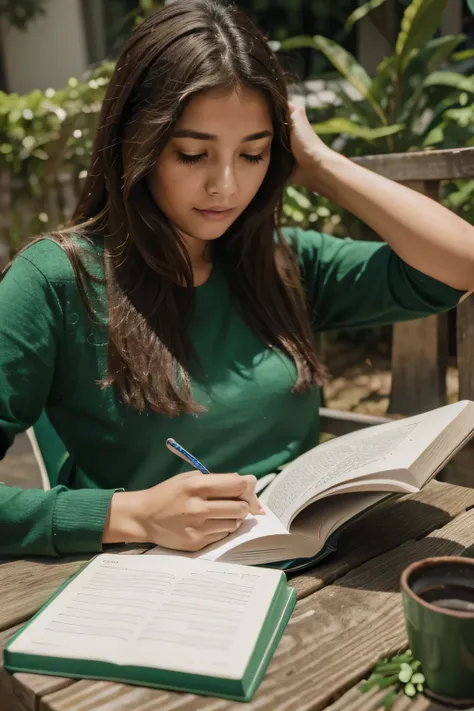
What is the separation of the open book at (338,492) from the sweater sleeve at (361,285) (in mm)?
514

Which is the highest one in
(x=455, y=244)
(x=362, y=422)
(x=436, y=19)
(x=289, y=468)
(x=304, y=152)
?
(x=436, y=19)

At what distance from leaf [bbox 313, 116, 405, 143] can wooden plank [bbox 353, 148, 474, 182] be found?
1.28m

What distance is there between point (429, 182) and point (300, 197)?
2018 millimetres

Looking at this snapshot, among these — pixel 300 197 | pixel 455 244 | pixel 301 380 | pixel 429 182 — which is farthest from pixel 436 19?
pixel 301 380

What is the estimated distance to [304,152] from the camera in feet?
5.42

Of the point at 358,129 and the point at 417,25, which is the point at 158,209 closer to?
the point at 358,129

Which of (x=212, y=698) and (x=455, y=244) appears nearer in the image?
(x=212, y=698)

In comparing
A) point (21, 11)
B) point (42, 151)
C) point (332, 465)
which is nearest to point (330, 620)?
point (332, 465)

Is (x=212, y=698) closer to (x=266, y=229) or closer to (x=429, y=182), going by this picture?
(x=266, y=229)

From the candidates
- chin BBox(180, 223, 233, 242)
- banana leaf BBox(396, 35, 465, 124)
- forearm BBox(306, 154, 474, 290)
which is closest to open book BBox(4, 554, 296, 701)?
chin BBox(180, 223, 233, 242)

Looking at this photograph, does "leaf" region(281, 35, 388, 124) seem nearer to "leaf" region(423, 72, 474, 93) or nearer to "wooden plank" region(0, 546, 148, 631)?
"leaf" region(423, 72, 474, 93)

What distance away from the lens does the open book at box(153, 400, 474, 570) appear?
1.02 metres

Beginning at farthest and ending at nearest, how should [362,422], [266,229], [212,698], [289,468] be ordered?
[362,422] → [266,229] → [289,468] → [212,698]

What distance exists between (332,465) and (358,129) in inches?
90.1
